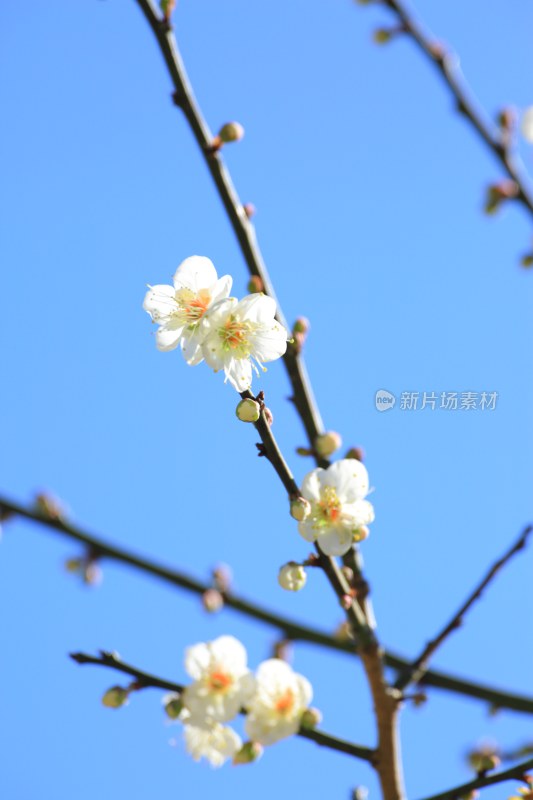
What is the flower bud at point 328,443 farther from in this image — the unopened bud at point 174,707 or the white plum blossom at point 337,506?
the unopened bud at point 174,707

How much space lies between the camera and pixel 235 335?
1484 millimetres

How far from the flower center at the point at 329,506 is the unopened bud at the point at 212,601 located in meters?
0.37

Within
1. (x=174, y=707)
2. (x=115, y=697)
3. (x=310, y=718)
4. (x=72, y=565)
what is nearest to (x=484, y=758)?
(x=310, y=718)

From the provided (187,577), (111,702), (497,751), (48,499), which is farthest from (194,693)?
(497,751)

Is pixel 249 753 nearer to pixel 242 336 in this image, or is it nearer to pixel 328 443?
pixel 328 443

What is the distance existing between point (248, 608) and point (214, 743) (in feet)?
1.46

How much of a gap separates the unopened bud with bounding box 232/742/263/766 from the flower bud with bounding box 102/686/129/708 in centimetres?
22

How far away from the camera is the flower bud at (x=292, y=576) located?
1341mm

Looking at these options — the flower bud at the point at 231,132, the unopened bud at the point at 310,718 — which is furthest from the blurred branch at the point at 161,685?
the flower bud at the point at 231,132

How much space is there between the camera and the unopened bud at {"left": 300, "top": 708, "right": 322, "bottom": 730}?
1209 millimetres

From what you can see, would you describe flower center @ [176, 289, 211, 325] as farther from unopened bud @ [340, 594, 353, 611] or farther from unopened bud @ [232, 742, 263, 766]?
unopened bud @ [232, 742, 263, 766]

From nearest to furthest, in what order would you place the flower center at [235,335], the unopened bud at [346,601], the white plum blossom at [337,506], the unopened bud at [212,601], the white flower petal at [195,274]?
1. the unopened bud at [212,601]
2. the unopened bud at [346,601]
3. the white plum blossom at [337,506]
4. the flower center at [235,335]
5. the white flower petal at [195,274]

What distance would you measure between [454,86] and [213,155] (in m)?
0.42

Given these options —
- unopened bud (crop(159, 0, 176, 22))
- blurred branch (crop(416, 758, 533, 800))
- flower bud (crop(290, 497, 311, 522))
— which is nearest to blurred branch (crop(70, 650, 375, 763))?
blurred branch (crop(416, 758, 533, 800))
